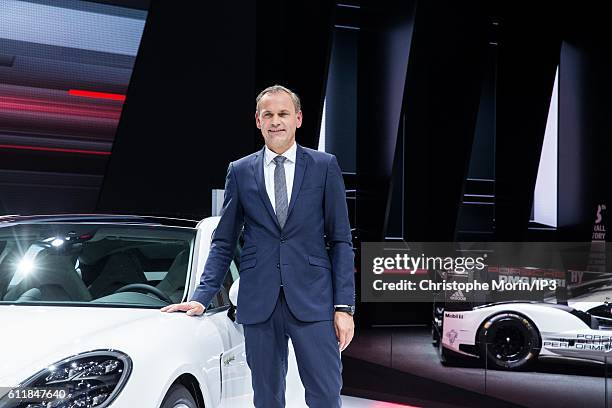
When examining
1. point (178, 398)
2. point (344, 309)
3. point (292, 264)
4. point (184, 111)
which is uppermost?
point (184, 111)

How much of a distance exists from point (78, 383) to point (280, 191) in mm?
917

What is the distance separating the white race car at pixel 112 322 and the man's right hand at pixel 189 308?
0.02m

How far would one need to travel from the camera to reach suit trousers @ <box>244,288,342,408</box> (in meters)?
2.72

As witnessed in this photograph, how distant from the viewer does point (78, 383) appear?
236 centimetres

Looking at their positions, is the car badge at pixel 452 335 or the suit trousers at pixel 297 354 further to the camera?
the car badge at pixel 452 335

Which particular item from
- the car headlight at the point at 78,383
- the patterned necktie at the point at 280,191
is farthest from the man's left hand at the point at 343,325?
the car headlight at the point at 78,383

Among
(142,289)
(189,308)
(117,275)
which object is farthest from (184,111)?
(189,308)

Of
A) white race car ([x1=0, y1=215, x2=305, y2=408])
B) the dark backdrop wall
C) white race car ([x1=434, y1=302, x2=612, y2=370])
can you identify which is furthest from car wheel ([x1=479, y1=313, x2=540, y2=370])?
the dark backdrop wall

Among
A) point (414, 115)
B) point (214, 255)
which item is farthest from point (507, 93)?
point (214, 255)

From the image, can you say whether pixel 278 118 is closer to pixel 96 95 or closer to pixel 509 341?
pixel 509 341

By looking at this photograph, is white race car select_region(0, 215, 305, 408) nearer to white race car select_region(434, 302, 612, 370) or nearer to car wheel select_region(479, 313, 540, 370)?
car wheel select_region(479, 313, 540, 370)

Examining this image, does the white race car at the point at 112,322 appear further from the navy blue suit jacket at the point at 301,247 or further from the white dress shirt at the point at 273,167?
the white dress shirt at the point at 273,167

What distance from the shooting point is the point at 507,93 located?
555 inches

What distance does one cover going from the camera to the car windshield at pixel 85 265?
11.1 ft
